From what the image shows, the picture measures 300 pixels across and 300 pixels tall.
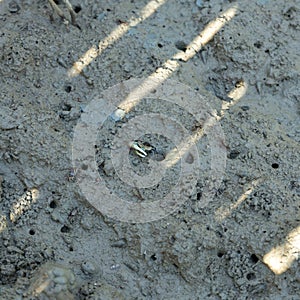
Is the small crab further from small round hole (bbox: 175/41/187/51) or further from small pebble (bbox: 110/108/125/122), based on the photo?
small round hole (bbox: 175/41/187/51)

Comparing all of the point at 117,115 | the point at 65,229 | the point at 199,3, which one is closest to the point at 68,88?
the point at 117,115

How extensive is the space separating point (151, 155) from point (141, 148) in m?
0.07

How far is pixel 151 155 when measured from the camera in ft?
11.0

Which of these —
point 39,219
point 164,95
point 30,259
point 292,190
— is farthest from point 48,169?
point 292,190

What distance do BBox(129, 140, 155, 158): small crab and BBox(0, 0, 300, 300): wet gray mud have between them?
3 cm

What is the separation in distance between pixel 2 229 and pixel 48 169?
0.39 m

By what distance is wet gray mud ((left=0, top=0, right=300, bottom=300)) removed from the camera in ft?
10.2

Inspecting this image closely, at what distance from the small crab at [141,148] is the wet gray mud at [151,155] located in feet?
0.10

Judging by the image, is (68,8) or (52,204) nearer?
(52,204)

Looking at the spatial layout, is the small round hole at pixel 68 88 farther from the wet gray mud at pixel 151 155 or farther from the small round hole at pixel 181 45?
the small round hole at pixel 181 45

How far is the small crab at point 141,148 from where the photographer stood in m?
3.34

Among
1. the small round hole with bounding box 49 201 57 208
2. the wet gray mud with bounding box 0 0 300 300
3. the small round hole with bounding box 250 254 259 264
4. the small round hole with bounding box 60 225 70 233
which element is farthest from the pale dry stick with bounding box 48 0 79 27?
the small round hole with bounding box 250 254 259 264

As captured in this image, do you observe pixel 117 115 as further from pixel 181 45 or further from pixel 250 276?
pixel 250 276

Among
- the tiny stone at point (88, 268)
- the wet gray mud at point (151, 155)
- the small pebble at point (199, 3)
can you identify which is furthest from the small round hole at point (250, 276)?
the small pebble at point (199, 3)
